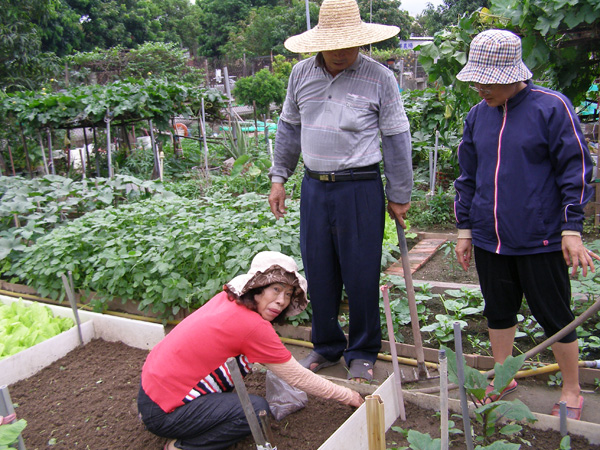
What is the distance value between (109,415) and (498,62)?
241 centimetres

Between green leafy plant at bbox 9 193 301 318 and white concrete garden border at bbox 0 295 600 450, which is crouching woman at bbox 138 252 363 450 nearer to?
white concrete garden border at bbox 0 295 600 450

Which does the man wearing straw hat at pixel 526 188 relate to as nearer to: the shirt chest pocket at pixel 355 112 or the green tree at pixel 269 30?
the shirt chest pocket at pixel 355 112

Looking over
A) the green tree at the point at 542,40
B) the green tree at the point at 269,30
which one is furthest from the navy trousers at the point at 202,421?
the green tree at the point at 269,30

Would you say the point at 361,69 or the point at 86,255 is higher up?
the point at 361,69

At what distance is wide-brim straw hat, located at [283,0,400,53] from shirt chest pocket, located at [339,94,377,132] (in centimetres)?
25

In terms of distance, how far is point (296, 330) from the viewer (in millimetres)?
3414

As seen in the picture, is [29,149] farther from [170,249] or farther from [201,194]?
[170,249]

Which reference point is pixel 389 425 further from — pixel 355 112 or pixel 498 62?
pixel 498 62

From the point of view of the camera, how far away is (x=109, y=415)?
8.57 ft

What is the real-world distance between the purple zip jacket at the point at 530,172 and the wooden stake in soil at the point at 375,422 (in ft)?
2.72

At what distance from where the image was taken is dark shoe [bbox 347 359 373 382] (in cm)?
271

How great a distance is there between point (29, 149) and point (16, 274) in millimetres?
5318

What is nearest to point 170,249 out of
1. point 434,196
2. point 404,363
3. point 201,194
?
point 404,363

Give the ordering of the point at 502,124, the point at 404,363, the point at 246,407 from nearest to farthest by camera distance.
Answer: the point at 246,407
the point at 502,124
the point at 404,363
